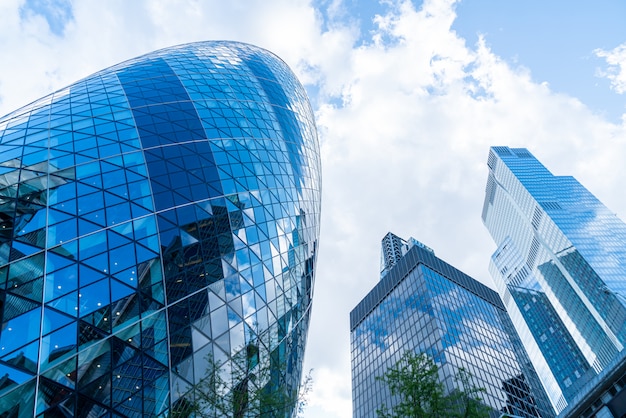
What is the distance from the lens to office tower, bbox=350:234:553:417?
75.9 m

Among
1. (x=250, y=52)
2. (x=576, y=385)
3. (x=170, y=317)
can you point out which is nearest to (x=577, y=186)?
(x=576, y=385)

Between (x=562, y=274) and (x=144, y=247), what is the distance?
156 m

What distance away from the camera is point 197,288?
21.8 metres

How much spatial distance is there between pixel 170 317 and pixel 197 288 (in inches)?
91.8

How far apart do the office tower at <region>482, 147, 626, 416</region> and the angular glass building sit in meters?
111

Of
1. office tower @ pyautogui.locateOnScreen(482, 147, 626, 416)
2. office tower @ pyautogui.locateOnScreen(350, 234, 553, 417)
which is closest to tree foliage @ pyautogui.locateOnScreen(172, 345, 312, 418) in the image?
office tower @ pyautogui.locateOnScreen(350, 234, 553, 417)

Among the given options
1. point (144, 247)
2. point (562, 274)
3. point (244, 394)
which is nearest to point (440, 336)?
point (144, 247)

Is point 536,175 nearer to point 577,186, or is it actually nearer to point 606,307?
point 577,186

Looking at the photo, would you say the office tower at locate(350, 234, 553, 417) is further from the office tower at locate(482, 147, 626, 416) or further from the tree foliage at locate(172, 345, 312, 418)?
the tree foliage at locate(172, 345, 312, 418)

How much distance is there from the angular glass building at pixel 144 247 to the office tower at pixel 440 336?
1978 inches

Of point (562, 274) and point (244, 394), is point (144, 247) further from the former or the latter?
point (562, 274)

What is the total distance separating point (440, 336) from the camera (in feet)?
254

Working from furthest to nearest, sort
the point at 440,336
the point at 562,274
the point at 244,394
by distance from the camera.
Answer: the point at 562,274
the point at 440,336
the point at 244,394

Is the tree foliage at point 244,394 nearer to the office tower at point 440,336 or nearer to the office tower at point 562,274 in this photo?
the office tower at point 440,336
